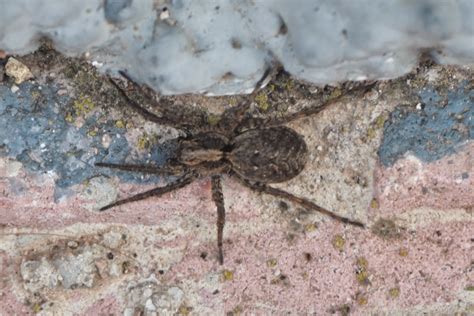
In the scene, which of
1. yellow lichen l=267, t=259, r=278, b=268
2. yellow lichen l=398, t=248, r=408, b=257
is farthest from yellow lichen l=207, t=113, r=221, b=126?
yellow lichen l=398, t=248, r=408, b=257

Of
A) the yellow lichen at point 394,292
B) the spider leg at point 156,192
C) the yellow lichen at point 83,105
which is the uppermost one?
the yellow lichen at point 83,105

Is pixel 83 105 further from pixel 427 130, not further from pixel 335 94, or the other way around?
pixel 427 130

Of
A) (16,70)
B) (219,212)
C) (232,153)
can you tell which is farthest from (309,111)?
(16,70)

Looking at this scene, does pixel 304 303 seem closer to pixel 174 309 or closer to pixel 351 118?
pixel 174 309

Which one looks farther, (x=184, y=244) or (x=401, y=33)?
(x=184, y=244)

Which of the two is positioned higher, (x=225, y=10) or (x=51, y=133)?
(x=225, y=10)

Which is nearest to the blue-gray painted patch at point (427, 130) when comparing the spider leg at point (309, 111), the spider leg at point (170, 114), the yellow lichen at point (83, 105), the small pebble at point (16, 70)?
the spider leg at point (309, 111)

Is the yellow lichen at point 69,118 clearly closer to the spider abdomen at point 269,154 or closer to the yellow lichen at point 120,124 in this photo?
the yellow lichen at point 120,124

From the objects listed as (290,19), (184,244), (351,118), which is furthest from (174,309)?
(290,19)
